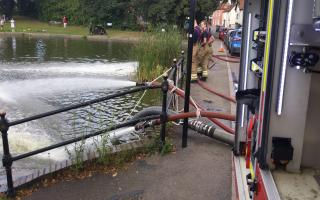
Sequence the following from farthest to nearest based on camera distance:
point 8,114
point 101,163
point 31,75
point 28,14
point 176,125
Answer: point 28,14
point 31,75
point 8,114
point 176,125
point 101,163

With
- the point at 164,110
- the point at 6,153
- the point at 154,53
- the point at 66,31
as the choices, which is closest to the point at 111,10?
the point at 66,31

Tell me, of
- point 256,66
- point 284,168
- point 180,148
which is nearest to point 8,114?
point 180,148

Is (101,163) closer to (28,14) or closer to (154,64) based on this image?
(154,64)

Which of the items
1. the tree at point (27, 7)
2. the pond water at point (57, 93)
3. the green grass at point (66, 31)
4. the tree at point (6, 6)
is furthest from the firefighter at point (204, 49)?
the tree at point (27, 7)

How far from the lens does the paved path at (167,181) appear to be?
4684 millimetres

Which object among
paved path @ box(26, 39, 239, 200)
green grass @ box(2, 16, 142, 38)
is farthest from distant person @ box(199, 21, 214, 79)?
green grass @ box(2, 16, 142, 38)

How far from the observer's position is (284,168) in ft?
9.24

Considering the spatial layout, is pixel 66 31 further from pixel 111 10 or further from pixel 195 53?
pixel 195 53

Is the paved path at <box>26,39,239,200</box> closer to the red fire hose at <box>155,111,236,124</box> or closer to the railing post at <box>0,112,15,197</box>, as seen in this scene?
the railing post at <box>0,112,15,197</box>

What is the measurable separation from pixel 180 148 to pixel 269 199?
12.1 feet

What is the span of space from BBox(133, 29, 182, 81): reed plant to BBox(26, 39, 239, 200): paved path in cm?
622

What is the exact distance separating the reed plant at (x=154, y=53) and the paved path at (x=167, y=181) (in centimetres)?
622

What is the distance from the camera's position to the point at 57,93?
11.2 metres

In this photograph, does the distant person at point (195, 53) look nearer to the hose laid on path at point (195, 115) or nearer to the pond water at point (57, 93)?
the pond water at point (57, 93)
